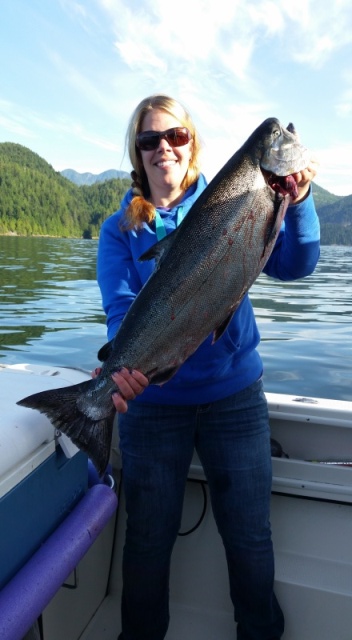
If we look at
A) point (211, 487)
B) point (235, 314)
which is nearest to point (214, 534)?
point (211, 487)

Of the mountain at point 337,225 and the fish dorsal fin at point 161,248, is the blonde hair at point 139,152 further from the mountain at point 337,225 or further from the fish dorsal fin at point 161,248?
the mountain at point 337,225

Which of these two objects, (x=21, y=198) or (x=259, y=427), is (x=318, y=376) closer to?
(x=259, y=427)

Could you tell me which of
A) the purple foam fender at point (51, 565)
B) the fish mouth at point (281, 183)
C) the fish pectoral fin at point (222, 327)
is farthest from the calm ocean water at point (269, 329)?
the fish mouth at point (281, 183)

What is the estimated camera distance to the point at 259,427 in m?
2.83

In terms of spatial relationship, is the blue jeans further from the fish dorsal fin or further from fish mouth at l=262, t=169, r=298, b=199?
fish mouth at l=262, t=169, r=298, b=199

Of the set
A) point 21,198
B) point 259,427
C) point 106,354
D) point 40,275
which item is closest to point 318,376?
point 259,427

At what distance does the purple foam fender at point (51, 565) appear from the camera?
1.90 metres

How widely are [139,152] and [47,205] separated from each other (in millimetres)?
169627

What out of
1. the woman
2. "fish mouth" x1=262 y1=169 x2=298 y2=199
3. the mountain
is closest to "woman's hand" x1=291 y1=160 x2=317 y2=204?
"fish mouth" x1=262 y1=169 x2=298 y2=199

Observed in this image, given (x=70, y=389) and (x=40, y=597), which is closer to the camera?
(x=40, y=597)

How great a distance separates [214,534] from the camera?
3.54m

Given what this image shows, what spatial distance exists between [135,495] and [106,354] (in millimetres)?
843

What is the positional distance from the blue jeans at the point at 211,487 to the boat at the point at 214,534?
23 centimetres

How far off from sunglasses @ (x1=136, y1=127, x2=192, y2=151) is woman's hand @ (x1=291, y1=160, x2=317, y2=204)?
0.75 meters
